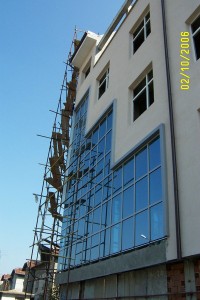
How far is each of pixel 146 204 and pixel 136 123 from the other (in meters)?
2.93

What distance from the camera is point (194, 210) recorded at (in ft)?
23.1

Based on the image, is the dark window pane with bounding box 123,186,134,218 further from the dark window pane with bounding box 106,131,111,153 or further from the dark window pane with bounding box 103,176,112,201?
the dark window pane with bounding box 106,131,111,153

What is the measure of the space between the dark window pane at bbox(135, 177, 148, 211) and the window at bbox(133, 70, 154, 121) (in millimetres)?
2797

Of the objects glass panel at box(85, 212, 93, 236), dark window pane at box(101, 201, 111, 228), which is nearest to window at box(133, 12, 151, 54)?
dark window pane at box(101, 201, 111, 228)

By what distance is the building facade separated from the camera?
7.51 meters

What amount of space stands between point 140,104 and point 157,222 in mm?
5009

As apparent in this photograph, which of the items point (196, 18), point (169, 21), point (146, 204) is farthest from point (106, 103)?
point (146, 204)

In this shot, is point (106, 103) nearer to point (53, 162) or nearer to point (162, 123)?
point (162, 123)

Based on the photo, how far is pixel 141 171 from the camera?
32.3ft

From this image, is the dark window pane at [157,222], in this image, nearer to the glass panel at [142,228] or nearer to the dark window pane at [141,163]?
the glass panel at [142,228]

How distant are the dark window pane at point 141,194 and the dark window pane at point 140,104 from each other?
286cm

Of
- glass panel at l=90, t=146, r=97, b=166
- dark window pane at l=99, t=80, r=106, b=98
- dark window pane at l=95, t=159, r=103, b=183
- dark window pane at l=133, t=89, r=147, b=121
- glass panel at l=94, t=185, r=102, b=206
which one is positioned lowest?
glass panel at l=94, t=185, r=102, b=206

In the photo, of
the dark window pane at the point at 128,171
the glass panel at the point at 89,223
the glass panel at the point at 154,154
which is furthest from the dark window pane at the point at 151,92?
the glass panel at the point at 89,223

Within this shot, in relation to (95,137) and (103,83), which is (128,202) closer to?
(95,137)
